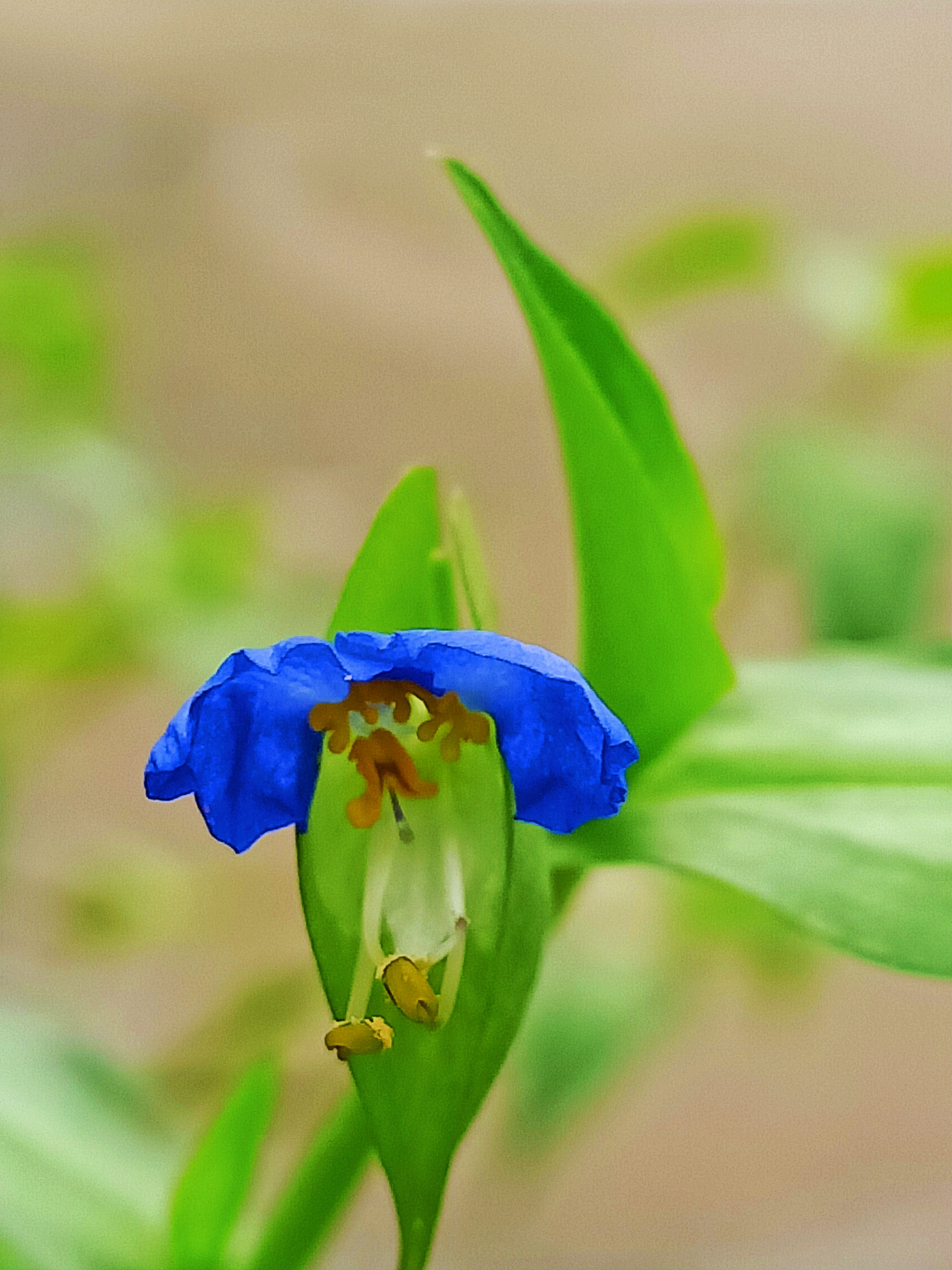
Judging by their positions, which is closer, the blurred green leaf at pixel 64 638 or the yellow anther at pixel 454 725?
the yellow anther at pixel 454 725

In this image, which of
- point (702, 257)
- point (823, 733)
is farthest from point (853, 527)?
point (823, 733)

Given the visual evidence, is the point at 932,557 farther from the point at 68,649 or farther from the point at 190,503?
the point at 190,503

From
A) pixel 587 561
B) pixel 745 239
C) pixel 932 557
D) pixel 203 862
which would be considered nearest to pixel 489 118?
pixel 745 239

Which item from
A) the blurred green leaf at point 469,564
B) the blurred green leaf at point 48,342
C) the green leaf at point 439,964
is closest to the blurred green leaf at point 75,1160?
the green leaf at point 439,964

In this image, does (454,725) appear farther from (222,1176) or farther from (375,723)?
(222,1176)

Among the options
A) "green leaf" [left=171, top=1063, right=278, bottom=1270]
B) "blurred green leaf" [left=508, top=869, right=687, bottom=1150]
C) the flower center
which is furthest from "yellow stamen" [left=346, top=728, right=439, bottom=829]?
"blurred green leaf" [left=508, top=869, right=687, bottom=1150]

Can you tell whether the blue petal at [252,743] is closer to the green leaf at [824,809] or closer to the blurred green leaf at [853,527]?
the green leaf at [824,809]
